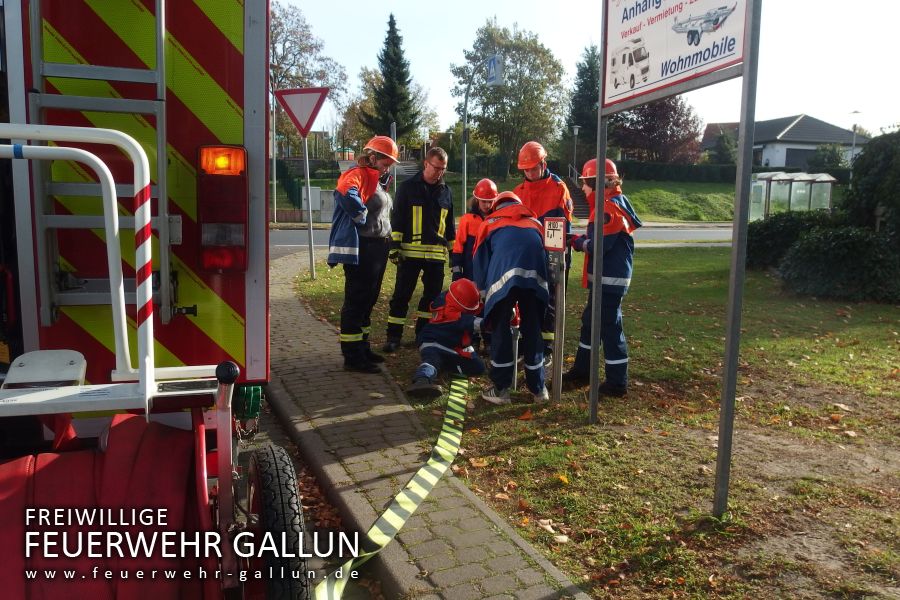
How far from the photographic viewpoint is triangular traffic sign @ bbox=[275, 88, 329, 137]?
1117 centimetres

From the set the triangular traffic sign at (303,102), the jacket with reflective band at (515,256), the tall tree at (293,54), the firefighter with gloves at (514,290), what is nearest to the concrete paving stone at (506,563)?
the firefighter with gloves at (514,290)

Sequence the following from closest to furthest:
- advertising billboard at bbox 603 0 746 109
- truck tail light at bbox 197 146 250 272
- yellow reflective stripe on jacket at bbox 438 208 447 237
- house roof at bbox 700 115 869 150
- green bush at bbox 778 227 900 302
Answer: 1. truck tail light at bbox 197 146 250 272
2. advertising billboard at bbox 603 0 746 109
3. yellow reflective stripe on jacket at bbox 438 208 447 237
4. green bush at bbox 778 227 900 302
5. house roof at bbox 700 115 869 150

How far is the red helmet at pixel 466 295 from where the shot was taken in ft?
20.8

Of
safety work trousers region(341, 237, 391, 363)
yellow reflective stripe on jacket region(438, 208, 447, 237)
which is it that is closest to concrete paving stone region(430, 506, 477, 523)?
safety work trousers region(341, 237, 391, 363)

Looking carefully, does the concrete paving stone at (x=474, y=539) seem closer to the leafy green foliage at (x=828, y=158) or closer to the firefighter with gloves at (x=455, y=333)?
the firefighter with gloves at (x=455, y=333)

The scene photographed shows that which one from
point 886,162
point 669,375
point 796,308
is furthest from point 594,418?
point 886,162

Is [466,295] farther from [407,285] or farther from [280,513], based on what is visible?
[280,513]

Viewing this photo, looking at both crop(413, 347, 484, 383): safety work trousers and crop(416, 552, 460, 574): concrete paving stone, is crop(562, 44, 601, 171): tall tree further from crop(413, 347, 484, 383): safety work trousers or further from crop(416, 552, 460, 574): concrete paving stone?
crop(416, 552, 460, 574): concrete paving stone

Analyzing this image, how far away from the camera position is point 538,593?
2.98 meters

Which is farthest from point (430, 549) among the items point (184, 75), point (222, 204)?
point (184, 75)

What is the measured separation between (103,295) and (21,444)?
2.16 ft

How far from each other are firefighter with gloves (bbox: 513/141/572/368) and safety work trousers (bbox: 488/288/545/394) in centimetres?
102

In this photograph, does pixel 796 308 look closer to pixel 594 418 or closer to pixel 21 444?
pixel 594 418

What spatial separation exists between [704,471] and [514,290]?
75.6 inches
